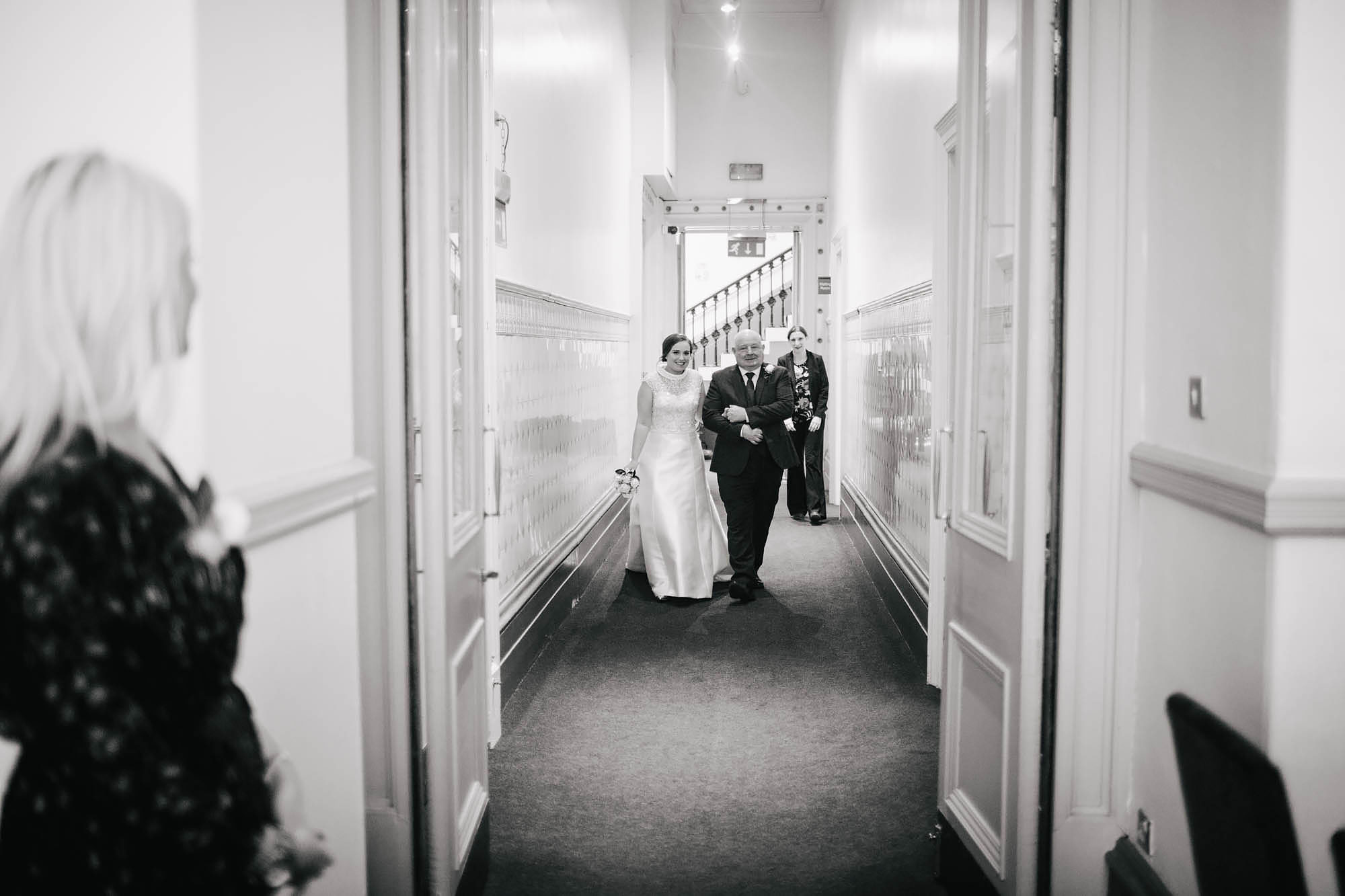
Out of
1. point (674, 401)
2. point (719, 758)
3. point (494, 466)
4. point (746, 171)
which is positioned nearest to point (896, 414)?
point (674, 401)

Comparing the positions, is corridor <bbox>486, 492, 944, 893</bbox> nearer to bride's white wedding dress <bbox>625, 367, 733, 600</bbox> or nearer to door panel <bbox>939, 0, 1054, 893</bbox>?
bride's white wedding dress <bbox>625, 367, 733, 600</bbox>

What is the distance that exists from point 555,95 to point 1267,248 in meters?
4.31

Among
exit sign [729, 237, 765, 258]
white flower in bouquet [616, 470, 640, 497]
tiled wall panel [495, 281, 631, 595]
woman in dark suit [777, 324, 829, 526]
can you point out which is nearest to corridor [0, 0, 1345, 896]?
tiled wall panel [495, 281, 631, 595]

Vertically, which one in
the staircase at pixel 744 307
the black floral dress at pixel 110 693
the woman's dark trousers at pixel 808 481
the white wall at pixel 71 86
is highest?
the staircase at pixel 744 307

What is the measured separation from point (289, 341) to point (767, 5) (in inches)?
386

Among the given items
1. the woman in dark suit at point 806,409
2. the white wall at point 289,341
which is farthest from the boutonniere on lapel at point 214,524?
the woman in dark suit at point 806,409

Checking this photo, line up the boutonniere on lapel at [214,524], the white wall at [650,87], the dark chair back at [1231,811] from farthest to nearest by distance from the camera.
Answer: the white wall at [650,87], the dark chair back at [1231,811], the boutonniere on lapel at [214,524]

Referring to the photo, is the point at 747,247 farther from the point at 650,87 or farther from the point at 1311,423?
the point at 1311,423

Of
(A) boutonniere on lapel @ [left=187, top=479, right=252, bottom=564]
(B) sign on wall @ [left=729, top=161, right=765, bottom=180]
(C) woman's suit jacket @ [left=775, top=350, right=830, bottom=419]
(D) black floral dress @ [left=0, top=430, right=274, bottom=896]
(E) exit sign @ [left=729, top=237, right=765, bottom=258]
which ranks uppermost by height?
(B) sign on wall @ [left=729, top=161, right=765, bottom=180]

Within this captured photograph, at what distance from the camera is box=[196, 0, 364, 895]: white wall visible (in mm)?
1682

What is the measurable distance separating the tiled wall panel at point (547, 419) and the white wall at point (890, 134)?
1.79 m

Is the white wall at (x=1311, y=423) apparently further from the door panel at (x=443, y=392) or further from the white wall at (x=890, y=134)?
the white wall at (x=890, y=134)

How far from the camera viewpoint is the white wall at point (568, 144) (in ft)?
15.0

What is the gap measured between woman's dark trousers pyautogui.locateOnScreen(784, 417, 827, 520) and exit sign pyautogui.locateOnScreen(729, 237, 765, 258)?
5604 millimetres
